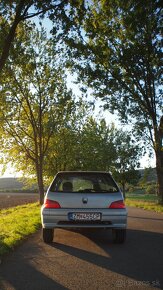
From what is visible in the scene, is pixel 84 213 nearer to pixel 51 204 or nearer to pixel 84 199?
pixel 84 199

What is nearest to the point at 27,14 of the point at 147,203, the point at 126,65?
the point at 126,65

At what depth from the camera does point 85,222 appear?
925cm

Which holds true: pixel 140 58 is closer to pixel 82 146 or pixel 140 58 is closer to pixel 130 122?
pixel 130 122

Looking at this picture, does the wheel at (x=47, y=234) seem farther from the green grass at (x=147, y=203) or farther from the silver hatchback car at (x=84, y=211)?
the green grass at (x=147, y=203)

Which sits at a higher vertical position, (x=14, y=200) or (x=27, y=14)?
(x=27, y=14)

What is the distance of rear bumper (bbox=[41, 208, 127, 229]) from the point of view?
9242mm

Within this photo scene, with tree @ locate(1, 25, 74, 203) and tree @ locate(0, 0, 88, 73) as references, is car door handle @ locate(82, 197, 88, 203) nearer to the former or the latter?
tree @ locate(0, 0, 88, 73)

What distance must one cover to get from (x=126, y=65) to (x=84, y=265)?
1791 cm

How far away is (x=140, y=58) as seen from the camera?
23.3m

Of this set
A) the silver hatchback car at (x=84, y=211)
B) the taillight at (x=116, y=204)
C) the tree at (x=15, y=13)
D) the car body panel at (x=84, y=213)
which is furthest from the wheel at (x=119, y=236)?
the tree at (x=15, y=13)

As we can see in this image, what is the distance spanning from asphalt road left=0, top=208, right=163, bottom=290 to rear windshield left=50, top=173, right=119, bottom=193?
1.29 m

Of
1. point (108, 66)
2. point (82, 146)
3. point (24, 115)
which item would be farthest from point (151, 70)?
point (82, 146)

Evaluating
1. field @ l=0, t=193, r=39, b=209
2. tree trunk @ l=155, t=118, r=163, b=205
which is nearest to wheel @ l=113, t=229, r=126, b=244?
tree trunk @ l=155, t=118, r=163, b=205

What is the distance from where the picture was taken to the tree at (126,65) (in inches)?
894
